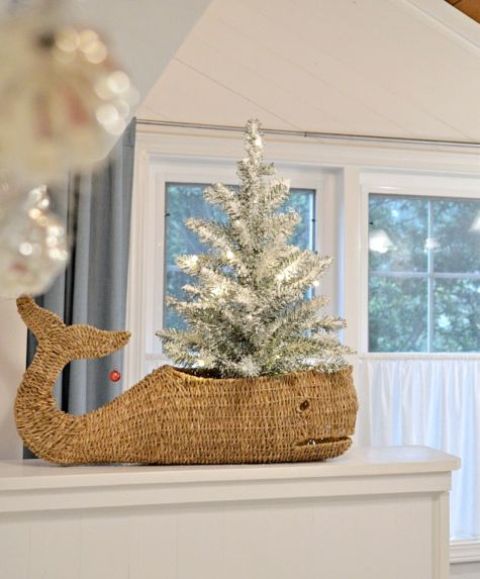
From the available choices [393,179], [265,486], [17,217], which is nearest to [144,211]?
[393,179]

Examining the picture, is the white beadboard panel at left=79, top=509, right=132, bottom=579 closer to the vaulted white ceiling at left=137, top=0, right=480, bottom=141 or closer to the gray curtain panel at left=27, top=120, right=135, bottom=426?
the gray curtain panel at left=27, top=120, right=135, bottom=426

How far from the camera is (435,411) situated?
6.91ft

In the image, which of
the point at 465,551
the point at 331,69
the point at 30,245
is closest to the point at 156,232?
the point at 331,69

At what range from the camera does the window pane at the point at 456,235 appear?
219cm

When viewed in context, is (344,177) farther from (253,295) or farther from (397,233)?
(253,295)

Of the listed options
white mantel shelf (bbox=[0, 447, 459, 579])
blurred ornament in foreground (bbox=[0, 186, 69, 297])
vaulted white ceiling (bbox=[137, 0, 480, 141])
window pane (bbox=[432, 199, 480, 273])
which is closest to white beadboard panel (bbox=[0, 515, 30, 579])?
white mantel shelf (bbox=[0, 447, 459, 579])

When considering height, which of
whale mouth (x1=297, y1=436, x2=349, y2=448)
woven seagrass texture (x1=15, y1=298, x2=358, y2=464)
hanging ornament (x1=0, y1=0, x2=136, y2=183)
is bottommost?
whale mouth (x1=297, y1=436, x2=349, y2=448)

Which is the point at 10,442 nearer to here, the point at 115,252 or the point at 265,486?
the point at 265,486

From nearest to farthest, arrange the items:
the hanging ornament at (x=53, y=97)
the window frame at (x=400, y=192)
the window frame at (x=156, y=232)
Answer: the hanging ornament at (x=53, y=97) → the window frame at (x=156, y=232) → the window frame at (x=400, y=192)

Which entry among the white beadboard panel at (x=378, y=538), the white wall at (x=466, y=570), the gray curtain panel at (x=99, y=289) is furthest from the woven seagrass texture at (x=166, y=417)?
the white wall at (x=466, y=570)

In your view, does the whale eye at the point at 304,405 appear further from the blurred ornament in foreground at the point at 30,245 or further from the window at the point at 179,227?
the window at the point at 179,227

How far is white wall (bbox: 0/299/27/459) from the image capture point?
1.06 meters

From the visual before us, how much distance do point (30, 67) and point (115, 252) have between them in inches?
62.3

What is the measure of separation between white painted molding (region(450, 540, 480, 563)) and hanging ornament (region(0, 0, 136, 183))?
209 centimetres
